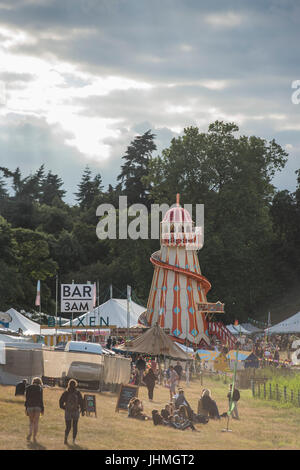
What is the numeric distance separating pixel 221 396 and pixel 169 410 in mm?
8807

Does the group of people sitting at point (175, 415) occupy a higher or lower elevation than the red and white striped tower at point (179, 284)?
lower

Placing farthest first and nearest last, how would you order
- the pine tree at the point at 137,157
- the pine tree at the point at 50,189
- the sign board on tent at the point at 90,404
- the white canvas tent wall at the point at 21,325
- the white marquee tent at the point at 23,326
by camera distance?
the pine tree at the point at 50,189 < the pine tree at the point at 137,157 < the white canvas tent wall at the point at 21,325 < the white marquee tent at the point at 23,326 < the sign board on tent at the point at 90,404

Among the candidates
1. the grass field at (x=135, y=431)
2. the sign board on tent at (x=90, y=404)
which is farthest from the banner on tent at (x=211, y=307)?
the sign board on tent at (x=90, y=404)

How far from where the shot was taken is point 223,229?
6588cm

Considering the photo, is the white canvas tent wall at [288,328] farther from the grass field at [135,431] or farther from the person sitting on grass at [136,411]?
the person sitting on grass at [136,411]

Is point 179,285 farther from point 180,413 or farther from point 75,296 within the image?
point 180,413

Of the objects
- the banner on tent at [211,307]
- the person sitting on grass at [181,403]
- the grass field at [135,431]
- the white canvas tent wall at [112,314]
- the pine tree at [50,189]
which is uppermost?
the pine tree at [50,189]

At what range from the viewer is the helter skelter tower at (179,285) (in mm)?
54438

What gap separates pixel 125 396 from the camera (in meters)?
24.9

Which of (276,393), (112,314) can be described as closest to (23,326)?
(112,314)

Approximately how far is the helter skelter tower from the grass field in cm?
2611

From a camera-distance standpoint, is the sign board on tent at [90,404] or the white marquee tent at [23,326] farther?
the white marquee tent at [23,326]
